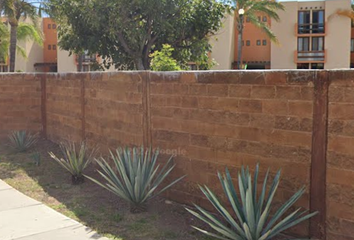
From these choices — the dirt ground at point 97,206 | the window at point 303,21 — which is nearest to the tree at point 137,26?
the dirt ground at point 97,206

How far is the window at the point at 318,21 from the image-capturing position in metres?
42.8

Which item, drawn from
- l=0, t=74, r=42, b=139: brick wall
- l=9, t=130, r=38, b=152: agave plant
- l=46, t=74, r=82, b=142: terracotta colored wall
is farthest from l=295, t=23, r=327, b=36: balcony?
l=9, t=130, r=38, b=152: agave plant

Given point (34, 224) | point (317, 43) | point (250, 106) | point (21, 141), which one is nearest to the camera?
point (250, 106)

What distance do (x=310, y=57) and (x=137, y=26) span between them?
3149 centimetres

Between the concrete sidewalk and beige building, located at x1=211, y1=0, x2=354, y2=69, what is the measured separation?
117 ft

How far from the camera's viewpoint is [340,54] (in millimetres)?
42000

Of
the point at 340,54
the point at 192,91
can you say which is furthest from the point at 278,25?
the point at 192,91

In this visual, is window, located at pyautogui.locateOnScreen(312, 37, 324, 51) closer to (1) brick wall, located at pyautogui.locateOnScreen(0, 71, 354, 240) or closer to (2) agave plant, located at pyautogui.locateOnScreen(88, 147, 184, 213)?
(1) brick wall, located at pyautogui.locateOnScreen(0, 71, 354, 240)

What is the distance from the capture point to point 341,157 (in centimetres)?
440

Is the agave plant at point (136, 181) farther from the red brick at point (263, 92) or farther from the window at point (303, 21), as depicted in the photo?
the window at point (303, 21)

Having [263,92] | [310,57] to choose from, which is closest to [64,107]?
[263,92]

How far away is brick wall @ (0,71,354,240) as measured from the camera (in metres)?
4.45

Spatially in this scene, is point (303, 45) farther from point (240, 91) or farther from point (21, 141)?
Result: point (240, 91)

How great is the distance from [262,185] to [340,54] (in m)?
40.0
